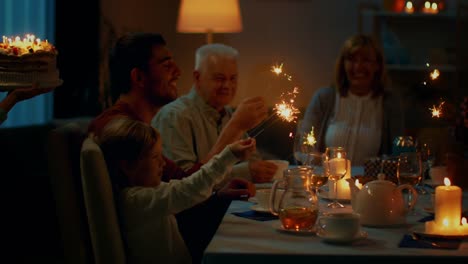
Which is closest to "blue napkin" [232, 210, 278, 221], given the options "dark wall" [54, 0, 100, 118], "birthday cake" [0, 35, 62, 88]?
"birthday cake" [0, 35, 62, 88]

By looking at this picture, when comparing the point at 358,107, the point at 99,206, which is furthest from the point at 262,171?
the point at 358,107

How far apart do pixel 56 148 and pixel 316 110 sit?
257cm

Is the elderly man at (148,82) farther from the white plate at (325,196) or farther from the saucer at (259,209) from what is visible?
the saucer at (259,209)

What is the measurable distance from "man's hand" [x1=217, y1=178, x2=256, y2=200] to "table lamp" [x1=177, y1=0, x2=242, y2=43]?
231cm

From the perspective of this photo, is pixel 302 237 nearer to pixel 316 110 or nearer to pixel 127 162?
pixel 127 162

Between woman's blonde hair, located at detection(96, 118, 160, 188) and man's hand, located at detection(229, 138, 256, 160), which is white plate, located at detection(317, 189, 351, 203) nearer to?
man's hand, located at detection(229, 138, 256, 160)

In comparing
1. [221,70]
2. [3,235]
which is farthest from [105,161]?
[3,235]

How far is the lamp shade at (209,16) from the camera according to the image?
198 inches

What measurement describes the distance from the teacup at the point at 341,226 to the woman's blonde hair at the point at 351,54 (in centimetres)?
263

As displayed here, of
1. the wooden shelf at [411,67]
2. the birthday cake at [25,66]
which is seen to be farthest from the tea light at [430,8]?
the birthday cake at [25,66]

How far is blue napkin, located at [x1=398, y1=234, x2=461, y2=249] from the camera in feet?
6.20

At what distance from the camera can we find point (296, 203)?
211cm

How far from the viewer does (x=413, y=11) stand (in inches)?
228

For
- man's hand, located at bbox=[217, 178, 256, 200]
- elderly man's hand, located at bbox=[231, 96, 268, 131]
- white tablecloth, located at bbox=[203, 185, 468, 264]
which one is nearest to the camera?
white tablecloth, located at bbox=[203, 185, 468, 264]
